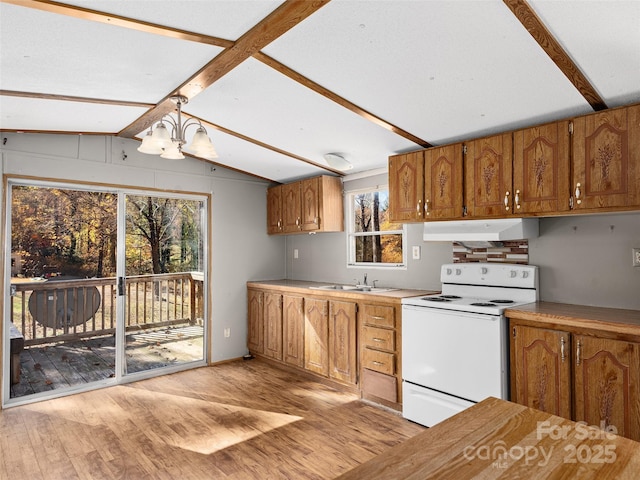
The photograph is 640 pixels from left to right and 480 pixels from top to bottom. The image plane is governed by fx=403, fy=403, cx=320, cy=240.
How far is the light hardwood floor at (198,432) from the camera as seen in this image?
101 inches

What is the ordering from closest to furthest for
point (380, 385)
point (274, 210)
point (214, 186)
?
point (380, 385) → point (214, 186) → point (274, 210)

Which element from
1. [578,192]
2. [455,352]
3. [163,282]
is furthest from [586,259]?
[163,282]

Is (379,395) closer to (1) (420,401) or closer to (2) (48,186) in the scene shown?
(1) (420,401)

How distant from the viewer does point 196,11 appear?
197cm

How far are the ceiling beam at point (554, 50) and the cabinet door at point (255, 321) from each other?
374 centimetres

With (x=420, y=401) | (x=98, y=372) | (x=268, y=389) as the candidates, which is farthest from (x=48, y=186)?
(x=420, y=401)

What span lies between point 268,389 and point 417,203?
2284 mm

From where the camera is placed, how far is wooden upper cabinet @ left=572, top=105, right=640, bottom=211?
2344 mm

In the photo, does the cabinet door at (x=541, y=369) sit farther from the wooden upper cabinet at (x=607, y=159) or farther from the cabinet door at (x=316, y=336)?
the cabinet door at (x=316, y=336)

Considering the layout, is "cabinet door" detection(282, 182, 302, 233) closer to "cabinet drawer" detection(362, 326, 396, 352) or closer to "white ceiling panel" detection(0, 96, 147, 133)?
"cabinet drawer" detection(362, 326, 396, 352)

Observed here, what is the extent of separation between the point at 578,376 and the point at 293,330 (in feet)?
8.94

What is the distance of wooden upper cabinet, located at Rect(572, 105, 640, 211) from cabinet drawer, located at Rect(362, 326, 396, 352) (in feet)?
5.55

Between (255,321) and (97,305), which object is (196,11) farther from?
(255,321)

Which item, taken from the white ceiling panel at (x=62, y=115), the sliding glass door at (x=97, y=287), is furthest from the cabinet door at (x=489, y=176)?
the sliding glass door at (x=97, y=287)
